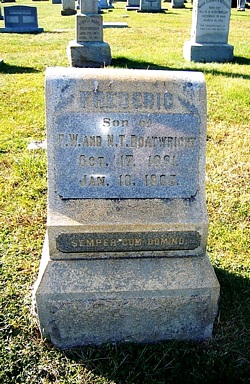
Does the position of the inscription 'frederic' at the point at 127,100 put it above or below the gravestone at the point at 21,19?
above

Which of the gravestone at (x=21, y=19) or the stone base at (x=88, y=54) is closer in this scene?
the stone base at (x=88, y=54)

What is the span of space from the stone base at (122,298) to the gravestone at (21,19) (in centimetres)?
1444

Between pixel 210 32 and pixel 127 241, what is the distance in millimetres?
8573

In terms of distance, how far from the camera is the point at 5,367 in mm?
2326

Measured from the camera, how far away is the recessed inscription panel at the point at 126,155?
2240 millimetres

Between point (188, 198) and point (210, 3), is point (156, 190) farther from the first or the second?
point (210, 3)

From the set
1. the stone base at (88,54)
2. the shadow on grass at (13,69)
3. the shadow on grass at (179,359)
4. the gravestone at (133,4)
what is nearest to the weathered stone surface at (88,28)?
the stone base at (88,54)

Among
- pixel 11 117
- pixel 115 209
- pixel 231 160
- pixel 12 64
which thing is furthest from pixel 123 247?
pixel 12 64

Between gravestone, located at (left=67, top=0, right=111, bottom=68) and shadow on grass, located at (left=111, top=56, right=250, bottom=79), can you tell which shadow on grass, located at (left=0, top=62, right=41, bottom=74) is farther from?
shadow on grass, located at (left=111, top=56, right=250, bottom=79)

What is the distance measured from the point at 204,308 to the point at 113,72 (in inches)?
54.4

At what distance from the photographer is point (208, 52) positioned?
32.0 feet

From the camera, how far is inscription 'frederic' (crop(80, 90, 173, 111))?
2213 millimetres

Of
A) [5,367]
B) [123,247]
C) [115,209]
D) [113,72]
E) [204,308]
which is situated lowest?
[5,367]

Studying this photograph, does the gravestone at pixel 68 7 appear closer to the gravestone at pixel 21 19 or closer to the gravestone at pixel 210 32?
the gravestone at pixel 21 19
